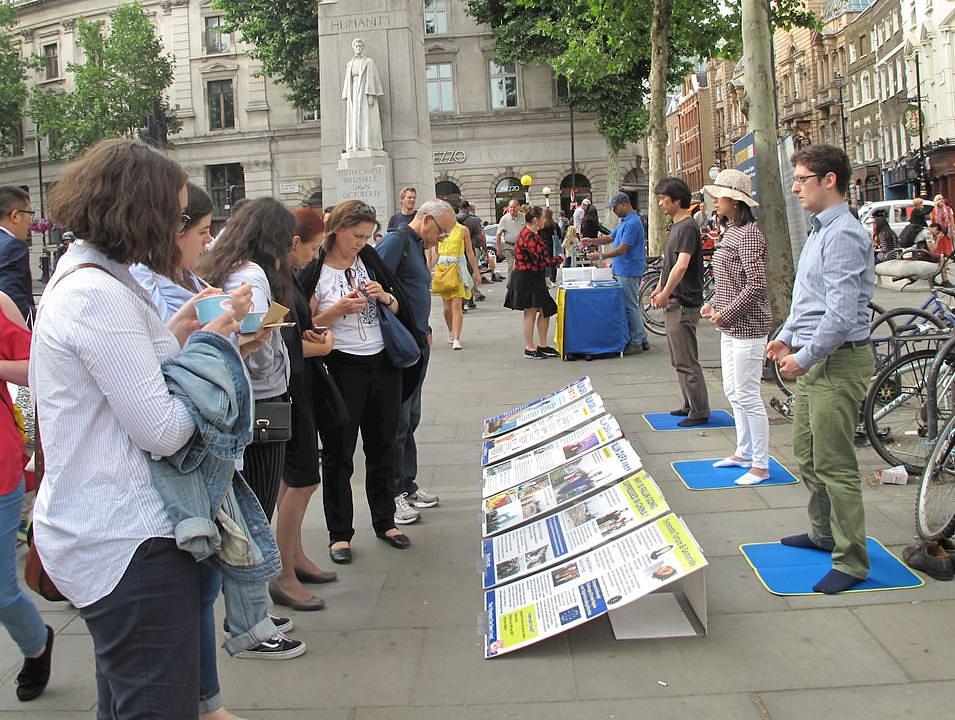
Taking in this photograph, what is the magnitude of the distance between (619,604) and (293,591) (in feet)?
5.15

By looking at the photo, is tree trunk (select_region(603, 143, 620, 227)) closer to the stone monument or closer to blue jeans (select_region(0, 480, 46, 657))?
the stone monument

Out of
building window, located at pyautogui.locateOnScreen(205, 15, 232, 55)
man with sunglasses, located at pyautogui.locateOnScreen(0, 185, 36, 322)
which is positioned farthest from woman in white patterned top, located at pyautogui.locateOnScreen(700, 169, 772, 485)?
building window, located at pyautogui.locateOnScreen(205, 15, 232, 55)

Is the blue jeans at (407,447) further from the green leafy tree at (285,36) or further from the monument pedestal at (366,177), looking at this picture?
the green leafy tree at (285,36)

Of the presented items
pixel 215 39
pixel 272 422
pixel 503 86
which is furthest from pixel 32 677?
pixel 215 39

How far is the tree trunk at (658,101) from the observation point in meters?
20.2

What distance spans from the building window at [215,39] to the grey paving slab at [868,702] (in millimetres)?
55905

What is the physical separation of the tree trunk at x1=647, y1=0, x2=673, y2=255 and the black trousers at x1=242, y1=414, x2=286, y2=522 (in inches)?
679

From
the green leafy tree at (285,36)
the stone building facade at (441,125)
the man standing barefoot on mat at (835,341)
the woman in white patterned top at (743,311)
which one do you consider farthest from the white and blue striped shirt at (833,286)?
the stone building facade at (441,125)

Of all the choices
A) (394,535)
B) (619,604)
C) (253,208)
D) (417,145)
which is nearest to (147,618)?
(619,604)

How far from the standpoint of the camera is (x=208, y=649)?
317cm

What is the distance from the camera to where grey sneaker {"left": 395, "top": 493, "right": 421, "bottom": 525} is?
611 centimetres

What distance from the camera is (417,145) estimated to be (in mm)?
22859

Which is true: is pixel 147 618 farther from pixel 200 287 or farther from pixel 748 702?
pixel 748 702

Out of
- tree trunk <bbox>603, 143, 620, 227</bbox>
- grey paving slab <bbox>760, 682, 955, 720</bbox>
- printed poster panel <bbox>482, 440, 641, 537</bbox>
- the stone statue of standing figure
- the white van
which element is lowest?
grey paving slab <bbox>760, 682, 955, 720</bbox>
